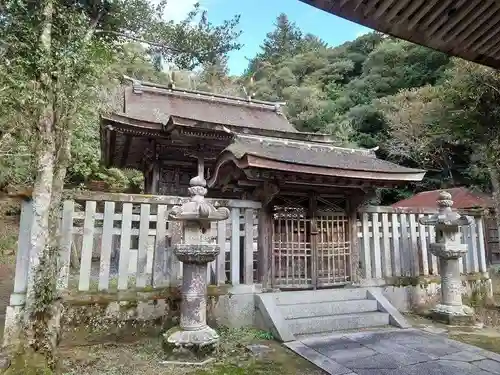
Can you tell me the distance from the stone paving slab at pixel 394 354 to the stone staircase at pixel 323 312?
26 cm

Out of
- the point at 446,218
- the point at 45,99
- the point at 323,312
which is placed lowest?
the point at 323,312

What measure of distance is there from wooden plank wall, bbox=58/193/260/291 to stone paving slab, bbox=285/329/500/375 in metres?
1.64

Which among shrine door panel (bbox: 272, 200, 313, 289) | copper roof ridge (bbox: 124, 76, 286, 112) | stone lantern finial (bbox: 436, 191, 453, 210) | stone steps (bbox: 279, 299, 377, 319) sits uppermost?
copper roof ridge (bbox: 124, 76, 286, 112)

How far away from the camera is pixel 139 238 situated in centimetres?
499

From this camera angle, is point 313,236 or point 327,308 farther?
point 313,236

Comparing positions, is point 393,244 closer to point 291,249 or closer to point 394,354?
point 291,249

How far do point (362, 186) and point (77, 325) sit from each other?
4.85 m

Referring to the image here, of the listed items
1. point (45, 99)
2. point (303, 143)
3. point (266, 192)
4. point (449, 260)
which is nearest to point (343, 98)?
point (303, 143)

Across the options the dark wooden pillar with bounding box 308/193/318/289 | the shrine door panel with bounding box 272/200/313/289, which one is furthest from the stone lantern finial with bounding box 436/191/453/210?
the shrine door panel with bounding box 272/200/313/289

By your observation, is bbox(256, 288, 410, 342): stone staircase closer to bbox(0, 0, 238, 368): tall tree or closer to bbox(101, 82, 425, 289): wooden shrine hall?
bbox(101, 82, 425, 289): wooden shrine hall

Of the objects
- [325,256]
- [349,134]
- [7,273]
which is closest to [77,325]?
[325,256]

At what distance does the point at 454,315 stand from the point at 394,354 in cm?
228

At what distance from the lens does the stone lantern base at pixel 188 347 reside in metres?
4.02

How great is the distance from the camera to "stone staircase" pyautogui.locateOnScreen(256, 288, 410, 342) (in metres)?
5.11
